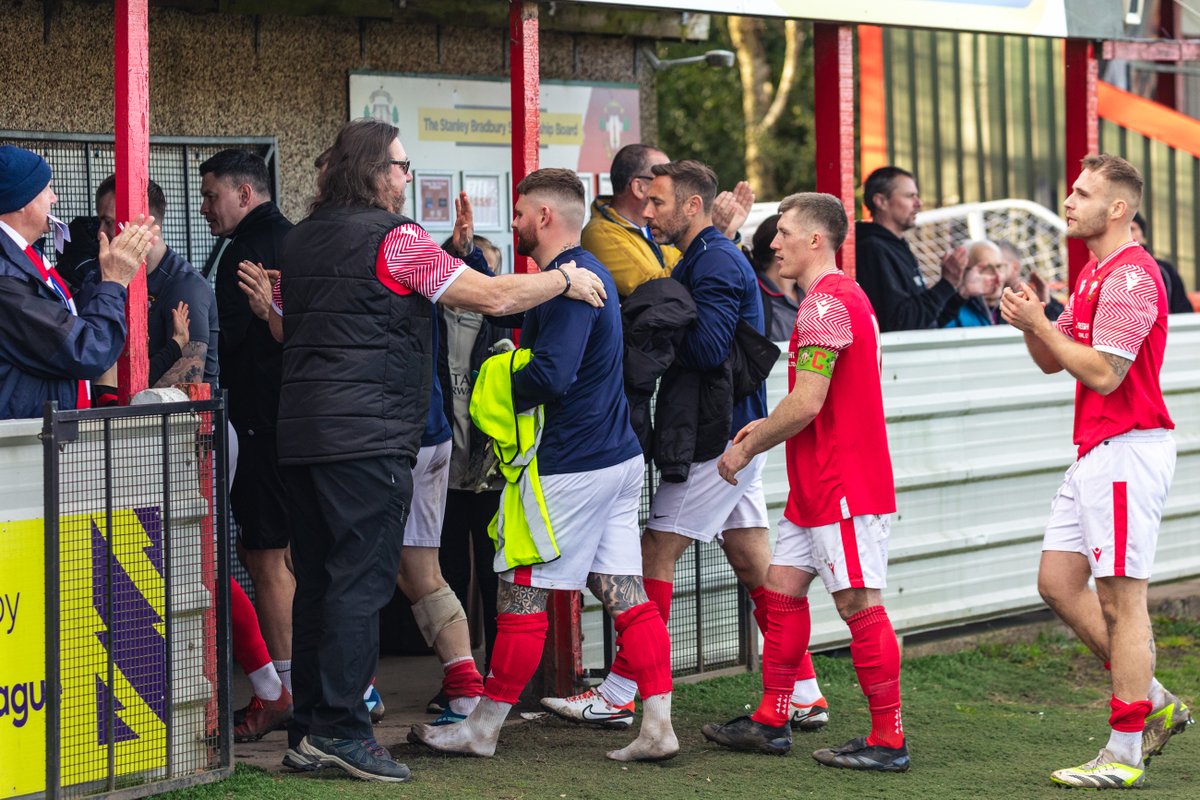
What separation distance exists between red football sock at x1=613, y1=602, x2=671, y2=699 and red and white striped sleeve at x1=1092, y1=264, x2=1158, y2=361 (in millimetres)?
1667

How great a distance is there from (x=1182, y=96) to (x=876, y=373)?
11760 millimetres

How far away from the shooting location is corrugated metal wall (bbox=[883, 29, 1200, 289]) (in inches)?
629

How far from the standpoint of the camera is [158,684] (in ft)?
16.0

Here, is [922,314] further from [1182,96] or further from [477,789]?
[1182,96]

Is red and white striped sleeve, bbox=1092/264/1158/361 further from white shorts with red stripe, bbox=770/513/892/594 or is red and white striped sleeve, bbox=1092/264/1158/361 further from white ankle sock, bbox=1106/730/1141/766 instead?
white ankle sock, bbox=1106/730/1141/766

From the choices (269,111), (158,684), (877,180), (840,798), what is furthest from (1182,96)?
(158,684)

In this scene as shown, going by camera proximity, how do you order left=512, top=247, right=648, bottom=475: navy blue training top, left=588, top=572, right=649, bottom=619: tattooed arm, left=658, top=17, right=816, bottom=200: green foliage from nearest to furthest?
left=512, top=247, right=648, bottom=475: navy blue training top < left=588, top=572, right=649, bottom=619: tattooed arm < left=658, top=17, right=816, bottom=200: green foliage

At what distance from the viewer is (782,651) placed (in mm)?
5586

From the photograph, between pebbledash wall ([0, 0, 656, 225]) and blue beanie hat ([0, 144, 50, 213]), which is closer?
blue beanie hat ([0, 144, 50, 213])

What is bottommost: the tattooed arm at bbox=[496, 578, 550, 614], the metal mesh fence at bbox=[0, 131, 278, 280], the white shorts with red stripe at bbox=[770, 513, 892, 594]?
the tattooed arm at bbox=[496, 578, 550, 614]

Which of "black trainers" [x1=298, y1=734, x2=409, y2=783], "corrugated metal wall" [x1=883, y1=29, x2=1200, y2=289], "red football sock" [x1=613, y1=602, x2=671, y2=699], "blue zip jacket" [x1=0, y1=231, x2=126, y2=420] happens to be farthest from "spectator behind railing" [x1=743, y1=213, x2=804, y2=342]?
"corrugated metal wall" [x1=883, y1=29, x2=1200, y2=289]

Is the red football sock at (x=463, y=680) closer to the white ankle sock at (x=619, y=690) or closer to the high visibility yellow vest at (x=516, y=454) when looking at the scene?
the white ankle sock at (x=619, y=690)

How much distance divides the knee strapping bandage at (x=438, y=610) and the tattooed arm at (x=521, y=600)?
0.49m

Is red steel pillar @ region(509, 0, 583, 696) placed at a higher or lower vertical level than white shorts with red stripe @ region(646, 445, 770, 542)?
higher
